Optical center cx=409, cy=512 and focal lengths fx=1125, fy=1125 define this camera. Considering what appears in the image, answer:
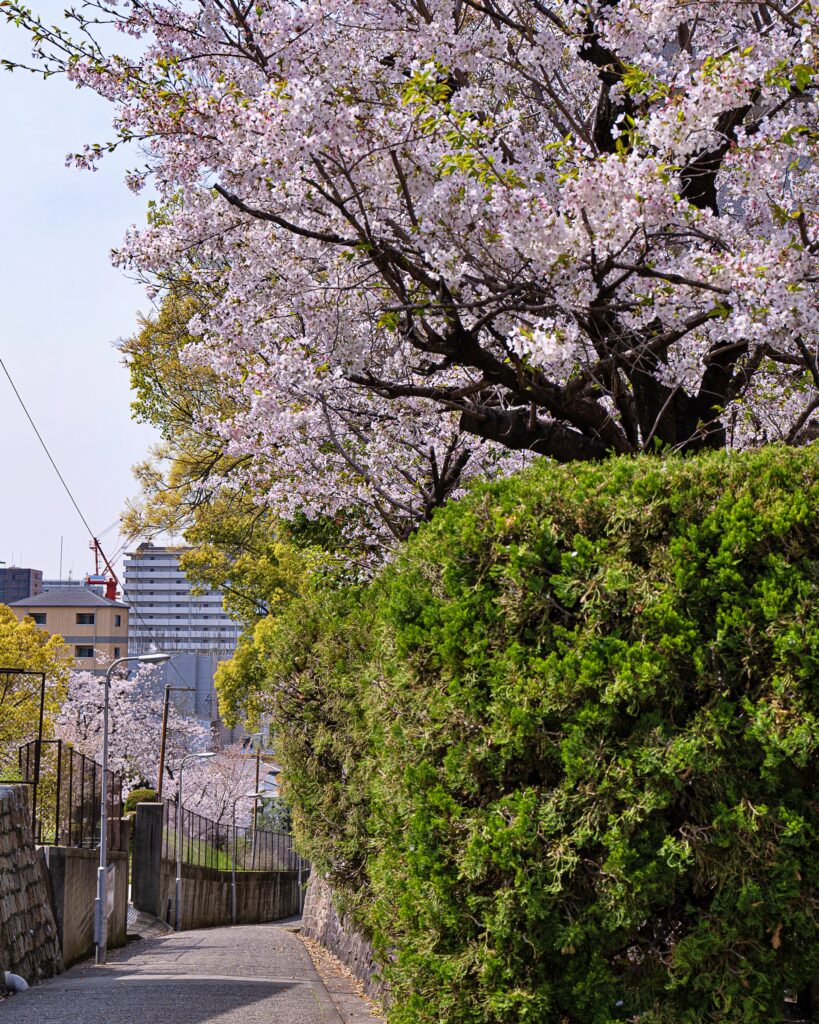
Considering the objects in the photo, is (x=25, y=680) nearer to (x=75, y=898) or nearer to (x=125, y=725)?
(x=125, y=725)

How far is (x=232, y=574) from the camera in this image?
91.8 ft

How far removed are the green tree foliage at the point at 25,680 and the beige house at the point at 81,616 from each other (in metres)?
63.3

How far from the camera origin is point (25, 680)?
31.5m

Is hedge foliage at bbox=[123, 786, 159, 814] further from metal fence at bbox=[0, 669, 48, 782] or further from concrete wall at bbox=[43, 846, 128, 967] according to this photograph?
concrete wall at bbox=[43, 846, 128, 967]

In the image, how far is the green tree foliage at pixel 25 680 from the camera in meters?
29.4

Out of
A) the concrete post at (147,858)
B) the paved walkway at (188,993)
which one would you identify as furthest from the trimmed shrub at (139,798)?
the paved walkway at (188,993)

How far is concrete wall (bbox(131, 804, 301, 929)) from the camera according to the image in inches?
981

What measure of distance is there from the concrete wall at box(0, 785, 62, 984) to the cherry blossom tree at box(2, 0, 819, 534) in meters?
5.43

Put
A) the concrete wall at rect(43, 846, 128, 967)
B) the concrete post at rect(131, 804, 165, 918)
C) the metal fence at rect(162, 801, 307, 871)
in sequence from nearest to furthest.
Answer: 1. the concrete wall at rect(43, 846, 128, 967)
2. the concrete post at rect(131, 804, 165, 918)
3. the metal fence at rect(162, 801, 307, 871)

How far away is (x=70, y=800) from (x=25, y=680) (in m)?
16.6

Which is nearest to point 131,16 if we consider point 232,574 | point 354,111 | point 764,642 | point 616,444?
point 354,111

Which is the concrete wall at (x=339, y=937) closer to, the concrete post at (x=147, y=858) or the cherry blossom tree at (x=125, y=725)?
the concrete post at (x=147, y=858)

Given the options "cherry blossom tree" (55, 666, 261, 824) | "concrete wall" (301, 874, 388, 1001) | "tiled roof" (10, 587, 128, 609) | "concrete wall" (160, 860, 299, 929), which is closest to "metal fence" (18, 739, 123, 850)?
"concrete wall" (301, 874, 388, 1001)

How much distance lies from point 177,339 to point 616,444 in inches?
607
